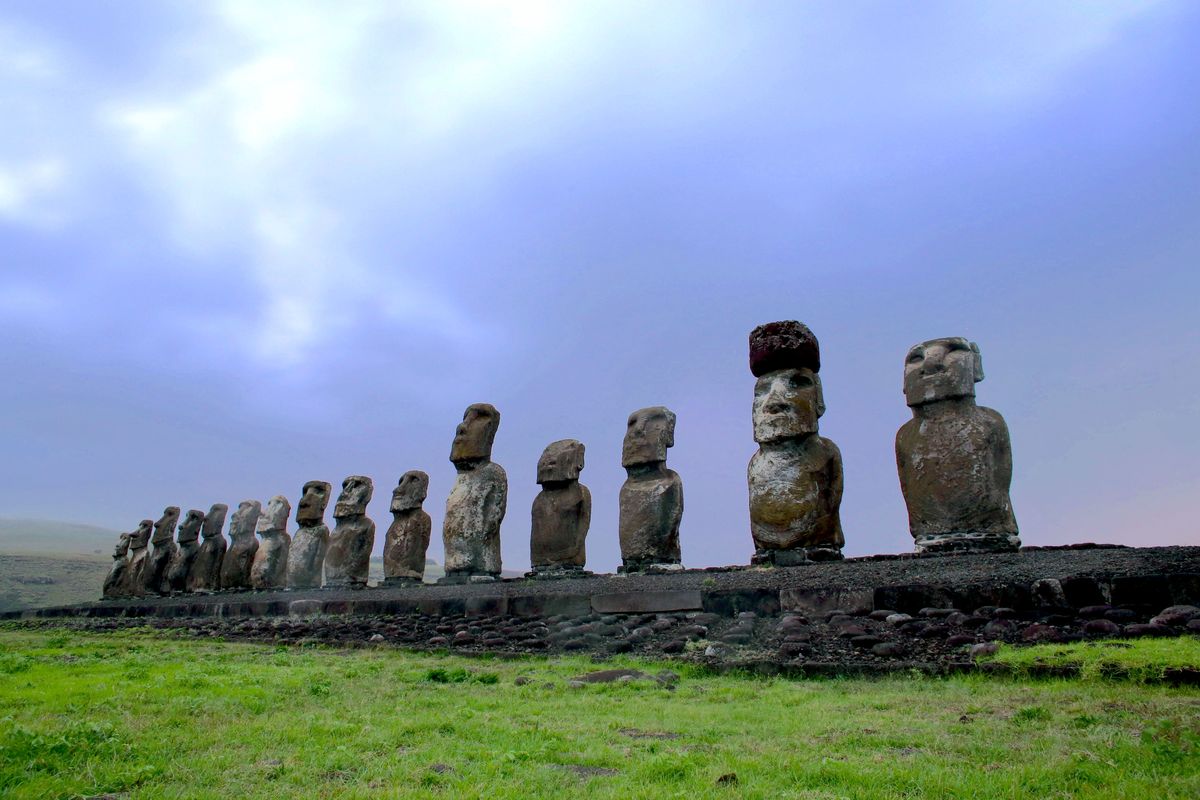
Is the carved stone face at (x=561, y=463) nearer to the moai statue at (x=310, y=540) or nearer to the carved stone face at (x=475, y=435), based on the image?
the carved stone face at (x=475, y=435)

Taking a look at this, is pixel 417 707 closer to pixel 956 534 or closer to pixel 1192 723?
pixel 1192 723

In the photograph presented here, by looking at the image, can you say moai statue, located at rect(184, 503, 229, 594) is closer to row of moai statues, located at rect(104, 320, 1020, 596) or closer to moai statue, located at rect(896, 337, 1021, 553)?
row of moai statues, located at rect(104, 320, 1020, 596)

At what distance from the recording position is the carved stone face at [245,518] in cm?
2438

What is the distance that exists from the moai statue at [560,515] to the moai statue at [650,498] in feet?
5.24

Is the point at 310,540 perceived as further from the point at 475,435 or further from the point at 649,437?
the point at 649,437

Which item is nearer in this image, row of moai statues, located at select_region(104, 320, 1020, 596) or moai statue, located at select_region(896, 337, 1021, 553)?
moai statue, located at select_region(896, 337, 1021, 553)

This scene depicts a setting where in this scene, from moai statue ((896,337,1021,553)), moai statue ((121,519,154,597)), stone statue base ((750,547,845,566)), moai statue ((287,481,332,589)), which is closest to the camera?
moai statue ((896,337,1021,553))

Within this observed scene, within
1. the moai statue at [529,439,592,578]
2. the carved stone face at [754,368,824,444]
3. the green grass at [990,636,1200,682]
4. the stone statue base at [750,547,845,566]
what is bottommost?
the green grass at [990,636,1200,682]

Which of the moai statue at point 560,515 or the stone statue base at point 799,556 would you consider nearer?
the stone statue base at point 799,556

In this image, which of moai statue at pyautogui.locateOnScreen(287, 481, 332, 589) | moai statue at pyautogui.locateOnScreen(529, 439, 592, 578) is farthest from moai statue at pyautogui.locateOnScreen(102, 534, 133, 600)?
moai statue at pyautogui.locateOnScreen(529, 439, 592, 578)

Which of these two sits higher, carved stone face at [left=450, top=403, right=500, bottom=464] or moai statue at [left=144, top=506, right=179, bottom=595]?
carved stone face at [left=450, top=403, right=500, bottom=464]

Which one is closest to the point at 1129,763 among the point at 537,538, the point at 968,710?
the point at 968,710

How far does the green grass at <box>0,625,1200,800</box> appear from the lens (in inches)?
122

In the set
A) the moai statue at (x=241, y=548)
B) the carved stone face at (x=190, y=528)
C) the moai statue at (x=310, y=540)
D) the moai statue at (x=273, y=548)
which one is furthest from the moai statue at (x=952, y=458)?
the carved stone face at (x=190, y=528)
